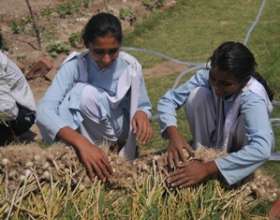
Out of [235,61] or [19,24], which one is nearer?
[235,61]

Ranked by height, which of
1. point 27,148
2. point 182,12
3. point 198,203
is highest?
point 27,148

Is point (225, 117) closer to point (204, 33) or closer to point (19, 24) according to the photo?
point (204, 33)

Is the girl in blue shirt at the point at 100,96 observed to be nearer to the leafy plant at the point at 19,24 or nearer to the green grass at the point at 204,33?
the green grass at the point at 204,33

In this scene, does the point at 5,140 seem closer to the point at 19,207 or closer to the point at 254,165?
the point at 19,207

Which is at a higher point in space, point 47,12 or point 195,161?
point 195,161

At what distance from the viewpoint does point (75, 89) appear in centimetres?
371

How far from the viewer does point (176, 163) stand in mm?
3168

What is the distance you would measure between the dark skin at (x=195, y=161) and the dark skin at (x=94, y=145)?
19 centimetres

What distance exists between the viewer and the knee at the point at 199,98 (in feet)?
11.5

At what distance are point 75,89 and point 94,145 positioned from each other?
0.54 meters

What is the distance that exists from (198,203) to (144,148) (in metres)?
1.31

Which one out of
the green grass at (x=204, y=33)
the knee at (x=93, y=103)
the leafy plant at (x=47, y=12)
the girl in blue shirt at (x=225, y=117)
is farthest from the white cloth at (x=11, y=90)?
the leafy plant at (x=47, y=12)

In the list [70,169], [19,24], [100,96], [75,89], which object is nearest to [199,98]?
[100,96]

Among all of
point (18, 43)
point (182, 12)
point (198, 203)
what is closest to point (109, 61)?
point (198, 203)
